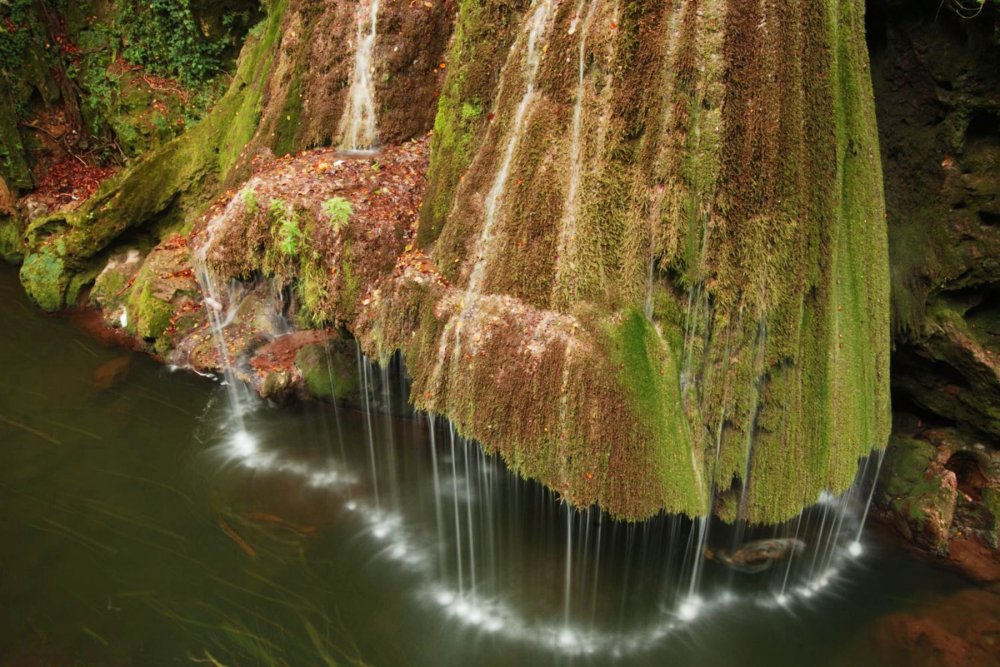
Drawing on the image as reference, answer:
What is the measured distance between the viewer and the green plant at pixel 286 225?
22.1 ft

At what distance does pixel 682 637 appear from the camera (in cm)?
579

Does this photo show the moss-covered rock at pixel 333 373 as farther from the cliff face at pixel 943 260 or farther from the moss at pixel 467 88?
the cliff face at pixel 943 260

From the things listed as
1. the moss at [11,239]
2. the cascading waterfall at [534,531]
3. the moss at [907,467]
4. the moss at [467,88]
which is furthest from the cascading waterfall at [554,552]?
the moss at [11,239]

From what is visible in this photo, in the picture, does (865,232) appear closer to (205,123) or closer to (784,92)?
(784,92)

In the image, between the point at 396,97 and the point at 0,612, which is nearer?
the point at 0,612

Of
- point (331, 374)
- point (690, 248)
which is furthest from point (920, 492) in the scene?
point (331, 374)

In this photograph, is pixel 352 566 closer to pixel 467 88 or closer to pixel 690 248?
pixel 690 248

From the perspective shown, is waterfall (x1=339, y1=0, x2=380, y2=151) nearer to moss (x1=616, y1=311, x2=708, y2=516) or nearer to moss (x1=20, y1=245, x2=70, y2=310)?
moss (x1=616, y1=311, x2=708, y2=516)

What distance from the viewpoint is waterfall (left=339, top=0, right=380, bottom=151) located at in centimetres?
763

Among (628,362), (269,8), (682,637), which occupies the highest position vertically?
(269,8)

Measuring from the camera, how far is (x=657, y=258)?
4750 millimetres

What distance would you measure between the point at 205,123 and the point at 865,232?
389 inches

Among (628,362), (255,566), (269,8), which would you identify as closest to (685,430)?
(628,362)

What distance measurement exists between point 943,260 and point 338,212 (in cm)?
658
